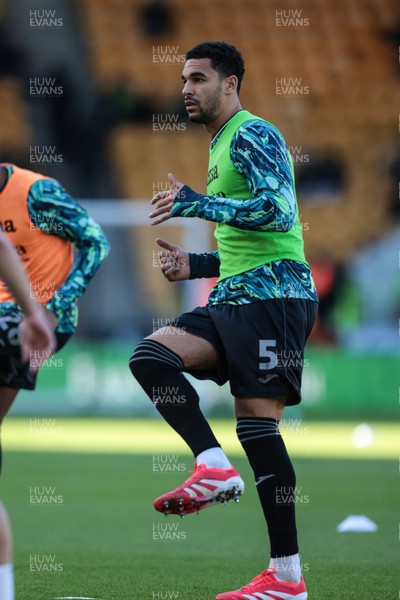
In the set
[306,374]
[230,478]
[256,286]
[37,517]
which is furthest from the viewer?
[306,374]

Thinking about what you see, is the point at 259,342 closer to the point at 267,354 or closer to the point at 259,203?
the point at 267,354

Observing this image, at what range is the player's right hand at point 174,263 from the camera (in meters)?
5.72

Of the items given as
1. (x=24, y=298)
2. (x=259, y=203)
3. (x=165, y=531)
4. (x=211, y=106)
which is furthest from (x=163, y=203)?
(x=165, y=531)

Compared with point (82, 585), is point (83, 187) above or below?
above

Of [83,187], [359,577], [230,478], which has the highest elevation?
[83,187]

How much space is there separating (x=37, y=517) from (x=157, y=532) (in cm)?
131

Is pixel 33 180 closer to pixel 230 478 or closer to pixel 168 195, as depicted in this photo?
pixel 168 195

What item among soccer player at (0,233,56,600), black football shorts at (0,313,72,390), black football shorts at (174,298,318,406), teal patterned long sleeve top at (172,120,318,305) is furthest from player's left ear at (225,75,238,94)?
soccer player at (0,233,56,600)

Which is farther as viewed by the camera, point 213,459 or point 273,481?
point 273,481

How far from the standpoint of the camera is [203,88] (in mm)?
5414

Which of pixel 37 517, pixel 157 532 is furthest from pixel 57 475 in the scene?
pixel 157 532

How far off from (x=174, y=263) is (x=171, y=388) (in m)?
0.74

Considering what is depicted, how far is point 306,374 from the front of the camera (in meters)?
18.7

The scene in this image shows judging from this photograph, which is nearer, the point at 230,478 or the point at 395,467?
the point at 230,478
